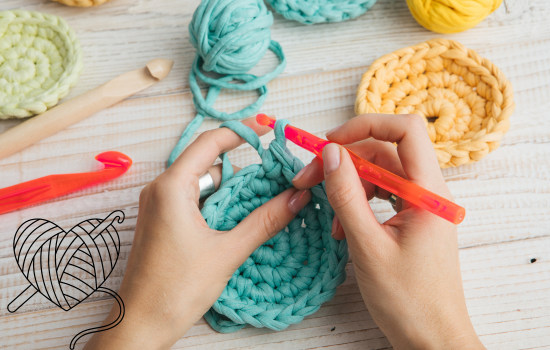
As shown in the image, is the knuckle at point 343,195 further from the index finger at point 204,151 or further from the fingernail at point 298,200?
the index finger at point 204,151

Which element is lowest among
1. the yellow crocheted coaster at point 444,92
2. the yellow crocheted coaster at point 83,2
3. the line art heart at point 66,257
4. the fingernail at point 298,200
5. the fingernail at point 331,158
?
the line art heart at point 66,257

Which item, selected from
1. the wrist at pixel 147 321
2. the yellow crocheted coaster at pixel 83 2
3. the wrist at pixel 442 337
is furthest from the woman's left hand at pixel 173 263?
the yellow crocheted coaster at pixel 83 2

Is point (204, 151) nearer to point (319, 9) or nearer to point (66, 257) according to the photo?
point (66, 257)

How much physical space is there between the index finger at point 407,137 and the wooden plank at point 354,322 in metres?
0.23

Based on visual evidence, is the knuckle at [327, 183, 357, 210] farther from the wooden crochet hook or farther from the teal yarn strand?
the wooden crochet hook

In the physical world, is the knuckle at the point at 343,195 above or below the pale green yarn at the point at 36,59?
below

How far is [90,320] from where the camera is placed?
2.25 ft

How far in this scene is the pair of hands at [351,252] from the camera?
54 cm

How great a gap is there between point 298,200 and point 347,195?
0.45 feet

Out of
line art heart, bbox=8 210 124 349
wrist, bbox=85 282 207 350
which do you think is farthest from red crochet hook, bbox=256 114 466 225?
line art heart, bbox=8 210 124 349

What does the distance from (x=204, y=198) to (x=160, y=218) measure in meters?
0.13

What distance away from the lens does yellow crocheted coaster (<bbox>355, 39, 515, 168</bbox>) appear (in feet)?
2.55

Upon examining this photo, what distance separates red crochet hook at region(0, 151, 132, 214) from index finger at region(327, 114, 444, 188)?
0.46 metres

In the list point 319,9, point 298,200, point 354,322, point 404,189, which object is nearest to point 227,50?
point 319,9
